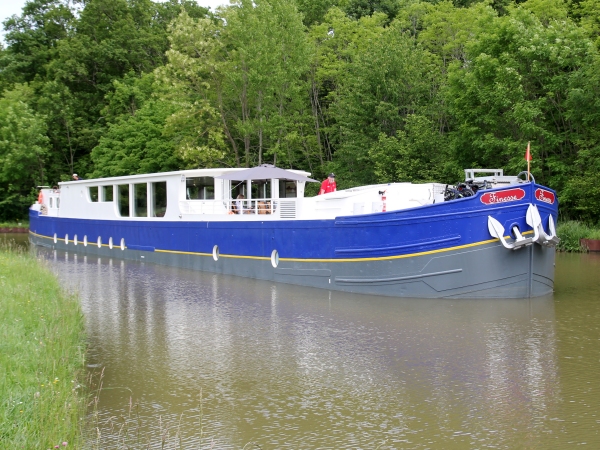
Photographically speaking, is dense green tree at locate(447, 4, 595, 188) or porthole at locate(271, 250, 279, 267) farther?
dense green tree at locate(447, 4, 595, 188)

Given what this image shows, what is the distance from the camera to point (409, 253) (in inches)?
645

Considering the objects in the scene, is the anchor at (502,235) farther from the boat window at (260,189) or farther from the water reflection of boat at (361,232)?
the boat window at (260,189)

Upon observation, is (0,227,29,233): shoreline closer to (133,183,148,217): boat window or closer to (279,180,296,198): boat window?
(133,183,148,217): boat window

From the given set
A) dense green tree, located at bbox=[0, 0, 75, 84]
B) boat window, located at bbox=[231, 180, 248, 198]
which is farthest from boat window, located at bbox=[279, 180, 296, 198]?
dense green tree, located at bbox=[0, 0, 75, 84]

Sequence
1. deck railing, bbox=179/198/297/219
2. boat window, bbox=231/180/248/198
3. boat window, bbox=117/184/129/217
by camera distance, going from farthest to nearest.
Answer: boat window, bbox=117/184/129/217, boat window, bbox=231/180/248/198, deck railing, bbox=179/198/297/219

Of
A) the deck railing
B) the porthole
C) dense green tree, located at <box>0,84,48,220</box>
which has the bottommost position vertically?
the porthole

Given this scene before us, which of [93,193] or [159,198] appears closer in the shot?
[159,198]

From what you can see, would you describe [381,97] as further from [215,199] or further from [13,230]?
[13,230]

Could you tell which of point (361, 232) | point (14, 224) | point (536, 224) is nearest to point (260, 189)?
point (361, 232)

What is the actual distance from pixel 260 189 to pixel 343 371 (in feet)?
45.4

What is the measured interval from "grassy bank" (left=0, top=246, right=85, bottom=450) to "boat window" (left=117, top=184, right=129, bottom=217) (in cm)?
1343

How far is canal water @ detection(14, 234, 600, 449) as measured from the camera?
8.01 metres

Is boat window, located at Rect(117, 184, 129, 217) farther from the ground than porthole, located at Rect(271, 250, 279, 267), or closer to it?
farther from the ground

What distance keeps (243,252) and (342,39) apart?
85.4ft
